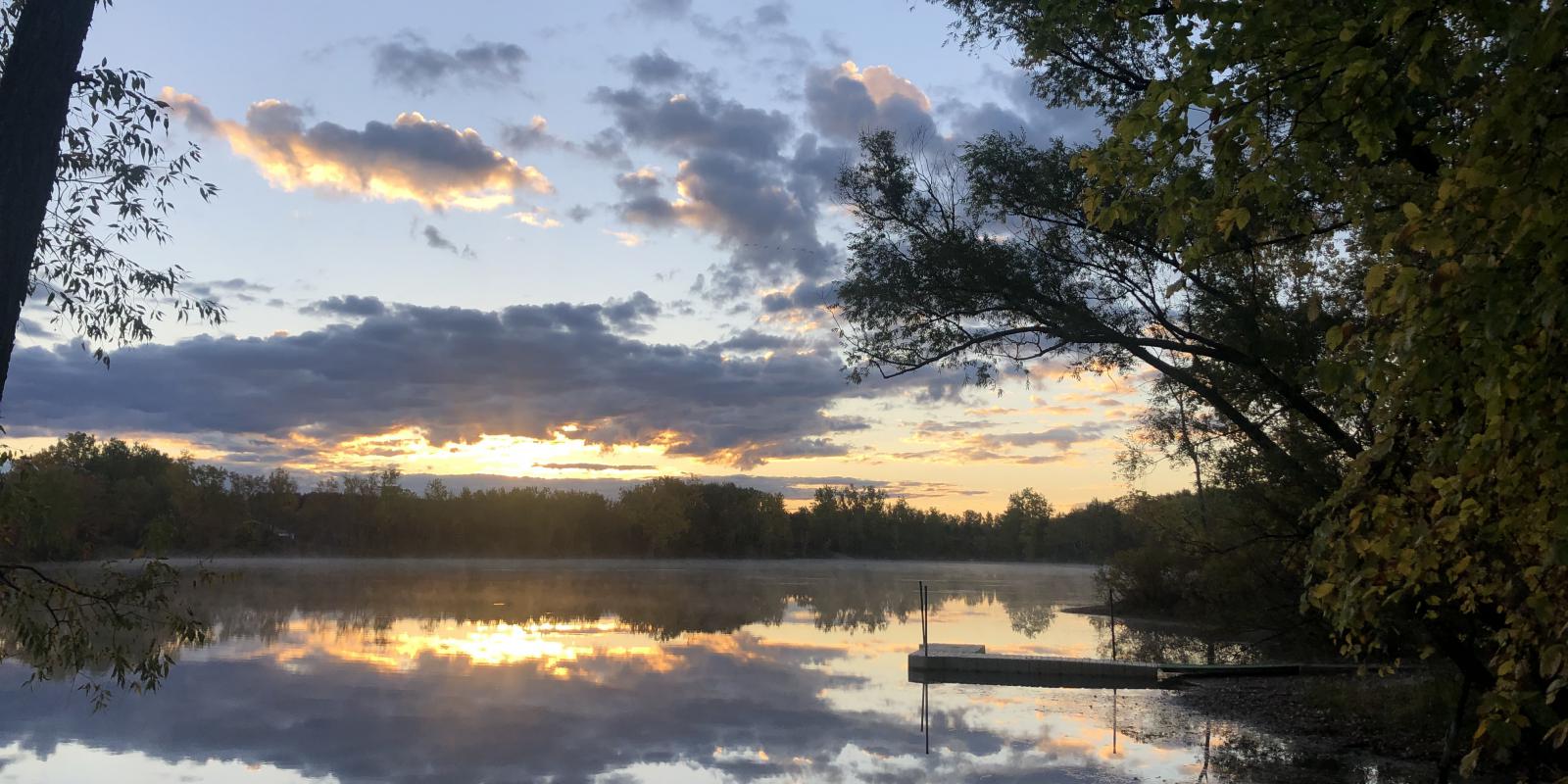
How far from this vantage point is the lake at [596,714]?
12.8 metres

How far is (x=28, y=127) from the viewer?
6.00 meters

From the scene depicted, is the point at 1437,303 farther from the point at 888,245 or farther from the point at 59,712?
the point at 59,712

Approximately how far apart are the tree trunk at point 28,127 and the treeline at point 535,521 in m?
65.5

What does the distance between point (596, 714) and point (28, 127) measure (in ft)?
40.8

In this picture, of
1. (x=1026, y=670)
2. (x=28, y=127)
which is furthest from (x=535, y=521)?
(x=28, y=127)

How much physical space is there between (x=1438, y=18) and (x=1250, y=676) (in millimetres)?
20073

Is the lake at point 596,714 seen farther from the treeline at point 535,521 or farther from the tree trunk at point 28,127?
the treeline at point 535,521

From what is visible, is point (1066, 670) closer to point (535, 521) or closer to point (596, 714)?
point (596, 714)

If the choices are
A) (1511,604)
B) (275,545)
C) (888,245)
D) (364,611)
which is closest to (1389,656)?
(888,245)

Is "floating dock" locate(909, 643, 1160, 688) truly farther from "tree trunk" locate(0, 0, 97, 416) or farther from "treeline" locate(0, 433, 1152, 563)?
"treeline" locate(0, 433, 1152, 563)

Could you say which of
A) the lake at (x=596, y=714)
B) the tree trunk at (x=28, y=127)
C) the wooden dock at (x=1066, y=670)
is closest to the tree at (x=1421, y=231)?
the tree trunk at (x=28, y=127)

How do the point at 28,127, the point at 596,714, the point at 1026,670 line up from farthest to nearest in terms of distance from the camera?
the point at 1026,670 < the point at 596,714 < the point at 28,127

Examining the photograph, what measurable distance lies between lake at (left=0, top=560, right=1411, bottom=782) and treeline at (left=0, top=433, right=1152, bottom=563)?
46.2 metres

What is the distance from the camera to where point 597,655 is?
2380 cm
